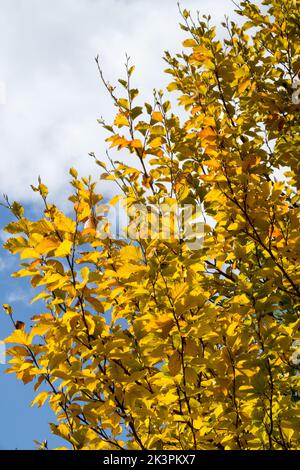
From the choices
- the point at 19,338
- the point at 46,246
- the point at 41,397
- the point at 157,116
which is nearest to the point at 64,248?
the point at 46,246

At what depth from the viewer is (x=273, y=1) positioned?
4.56 m

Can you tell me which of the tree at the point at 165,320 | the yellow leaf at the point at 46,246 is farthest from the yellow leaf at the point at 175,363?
the yellow leaf at the point at 46,246

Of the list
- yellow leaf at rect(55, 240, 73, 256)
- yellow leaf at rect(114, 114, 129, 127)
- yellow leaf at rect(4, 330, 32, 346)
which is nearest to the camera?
yellow leaf at rect(55, 240, 73, 256)

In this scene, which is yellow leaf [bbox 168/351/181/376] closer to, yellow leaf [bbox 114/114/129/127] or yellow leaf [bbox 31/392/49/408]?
yellow leaf [bbox 31/392/49/408]

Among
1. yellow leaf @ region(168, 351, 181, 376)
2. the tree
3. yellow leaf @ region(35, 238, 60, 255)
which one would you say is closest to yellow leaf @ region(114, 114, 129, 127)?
the tree

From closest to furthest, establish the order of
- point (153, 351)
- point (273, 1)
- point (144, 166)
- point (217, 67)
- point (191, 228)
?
point (153, 351), point (191, 228), point (144, 166), point (217, 67), point (273, 1)

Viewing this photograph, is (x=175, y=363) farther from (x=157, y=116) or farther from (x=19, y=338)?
(x=157, y=116)

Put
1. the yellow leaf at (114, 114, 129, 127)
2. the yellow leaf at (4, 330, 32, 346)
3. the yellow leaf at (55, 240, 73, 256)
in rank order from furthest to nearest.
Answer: the yellow leaf at (114, 114, 129, 127)
the yellow leaf at (4, 330, 32, 346)
the yellow leaf at (55, 240, 73, 256)

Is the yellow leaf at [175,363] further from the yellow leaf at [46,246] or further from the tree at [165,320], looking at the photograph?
the yellow leaf at [46,246]

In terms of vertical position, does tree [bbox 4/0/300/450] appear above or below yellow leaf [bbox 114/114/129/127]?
below

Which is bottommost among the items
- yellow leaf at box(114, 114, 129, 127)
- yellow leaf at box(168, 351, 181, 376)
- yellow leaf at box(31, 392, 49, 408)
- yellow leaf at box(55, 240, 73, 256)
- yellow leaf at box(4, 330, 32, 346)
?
yellow leaf at box(31, 392, 49, 408)
